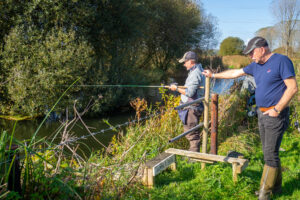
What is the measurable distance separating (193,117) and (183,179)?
3.79ft

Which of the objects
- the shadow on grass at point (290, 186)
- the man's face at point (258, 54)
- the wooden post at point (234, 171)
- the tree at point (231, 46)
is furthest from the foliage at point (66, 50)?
the tree at point (231, 46)

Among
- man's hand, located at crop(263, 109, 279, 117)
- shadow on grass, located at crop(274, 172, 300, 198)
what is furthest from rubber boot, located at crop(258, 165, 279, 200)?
man's hand, located at crop(263, 109, 279, 117)

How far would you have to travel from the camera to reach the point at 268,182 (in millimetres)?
3309

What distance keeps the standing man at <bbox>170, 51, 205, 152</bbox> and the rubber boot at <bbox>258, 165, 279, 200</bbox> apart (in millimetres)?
1534

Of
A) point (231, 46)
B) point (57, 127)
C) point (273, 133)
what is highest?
point (231, 46)

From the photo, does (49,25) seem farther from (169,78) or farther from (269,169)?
(169,78)

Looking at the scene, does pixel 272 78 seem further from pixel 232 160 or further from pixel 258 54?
pixel 232 160

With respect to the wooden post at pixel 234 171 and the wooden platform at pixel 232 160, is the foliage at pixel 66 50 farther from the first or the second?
the wooden post at pixel 234 171

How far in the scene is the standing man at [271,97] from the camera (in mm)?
2990

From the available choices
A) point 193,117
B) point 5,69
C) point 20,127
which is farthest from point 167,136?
point 5,69

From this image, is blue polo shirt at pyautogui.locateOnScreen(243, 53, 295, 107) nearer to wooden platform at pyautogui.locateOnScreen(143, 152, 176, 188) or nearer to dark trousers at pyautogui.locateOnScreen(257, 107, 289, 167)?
dark trousers at pyautogui.locateOnScreen(257, 107, 289, 167)

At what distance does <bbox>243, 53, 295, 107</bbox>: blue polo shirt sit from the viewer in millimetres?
2998

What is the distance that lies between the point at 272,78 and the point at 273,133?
639 millimetres

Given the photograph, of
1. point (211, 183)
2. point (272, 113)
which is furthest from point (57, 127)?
point (272, 113)
